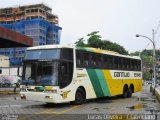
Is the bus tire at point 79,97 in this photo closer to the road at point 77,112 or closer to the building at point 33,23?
the road at point 77,112

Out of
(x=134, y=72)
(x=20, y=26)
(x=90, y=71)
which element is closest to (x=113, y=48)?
(x=134, y=72)

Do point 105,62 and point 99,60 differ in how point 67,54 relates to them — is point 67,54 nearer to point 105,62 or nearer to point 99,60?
point 99,60

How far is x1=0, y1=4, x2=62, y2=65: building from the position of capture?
5022 inches

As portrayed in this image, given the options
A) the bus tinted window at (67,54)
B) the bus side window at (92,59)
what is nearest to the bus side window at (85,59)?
the bus side window at (92,59)

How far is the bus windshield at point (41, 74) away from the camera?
17.7 metres

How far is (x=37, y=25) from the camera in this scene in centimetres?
12812

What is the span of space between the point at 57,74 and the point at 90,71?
11.6 ft

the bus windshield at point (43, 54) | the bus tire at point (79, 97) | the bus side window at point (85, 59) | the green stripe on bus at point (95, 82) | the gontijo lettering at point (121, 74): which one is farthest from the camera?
the gontijo lettering at point (121, 74)

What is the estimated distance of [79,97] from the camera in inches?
773

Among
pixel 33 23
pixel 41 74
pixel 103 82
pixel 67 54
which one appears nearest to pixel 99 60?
pixel 103 82

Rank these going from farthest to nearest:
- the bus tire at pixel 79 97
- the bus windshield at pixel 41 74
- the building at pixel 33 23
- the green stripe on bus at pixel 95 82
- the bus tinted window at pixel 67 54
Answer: the building at pixel 33 23 < the green stripe on bus at pixel 95 82 < the bus tire at pixel 79 97 < the bus tinted window at pixel 67 54 < the bus windshield at pixel 41 74

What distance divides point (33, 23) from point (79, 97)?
111778mm

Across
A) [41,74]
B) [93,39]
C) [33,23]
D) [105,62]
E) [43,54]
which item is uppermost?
[33,23]

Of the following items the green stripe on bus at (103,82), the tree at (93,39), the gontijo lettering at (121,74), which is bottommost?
the green stripe on bus at (103,82)
